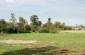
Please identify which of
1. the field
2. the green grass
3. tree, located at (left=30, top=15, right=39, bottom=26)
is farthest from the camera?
tree, located at (left=30, top=15, right=39, bottom=26)

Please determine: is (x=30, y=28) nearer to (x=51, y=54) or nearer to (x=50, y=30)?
(x=50, y=30)

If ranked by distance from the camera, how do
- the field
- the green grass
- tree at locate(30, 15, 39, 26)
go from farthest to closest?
1. tree at locate(30, 15, 39, 26)
2. the green grass
3. the field

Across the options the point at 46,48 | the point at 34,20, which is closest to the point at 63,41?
the point at 46,48

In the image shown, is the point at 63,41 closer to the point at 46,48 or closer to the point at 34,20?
the point at 46,48

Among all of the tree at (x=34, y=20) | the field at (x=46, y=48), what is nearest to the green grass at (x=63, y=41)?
the field at (x=46, y=48)

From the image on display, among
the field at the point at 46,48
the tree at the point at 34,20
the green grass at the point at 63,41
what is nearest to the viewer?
the field at the point at 46,48

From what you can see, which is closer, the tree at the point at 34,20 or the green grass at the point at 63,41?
the green grass at the point at 63,41

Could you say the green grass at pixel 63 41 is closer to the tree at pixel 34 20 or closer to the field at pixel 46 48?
the field at pixel 46 48

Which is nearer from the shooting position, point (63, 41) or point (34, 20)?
point (63, 41)

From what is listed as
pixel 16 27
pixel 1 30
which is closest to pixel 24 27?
pixel 16 27

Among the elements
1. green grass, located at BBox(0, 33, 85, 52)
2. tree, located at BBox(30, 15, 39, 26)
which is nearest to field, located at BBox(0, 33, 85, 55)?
green grass, located at BBox(0, 33, 85, 52)

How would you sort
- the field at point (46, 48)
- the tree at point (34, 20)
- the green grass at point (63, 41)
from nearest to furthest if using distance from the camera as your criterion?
the field at point (46, 48)
the green grass at point (63, 41)
the tree at point (34, 20)

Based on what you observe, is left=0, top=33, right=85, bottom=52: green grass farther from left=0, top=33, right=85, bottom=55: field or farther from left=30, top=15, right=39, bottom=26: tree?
left=30, top=15, right=39, bottom=26: tree

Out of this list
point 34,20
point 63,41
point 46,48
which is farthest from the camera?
point 34,20
